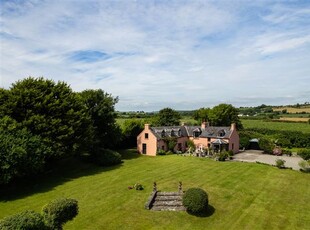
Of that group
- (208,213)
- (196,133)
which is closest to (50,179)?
(208,213)

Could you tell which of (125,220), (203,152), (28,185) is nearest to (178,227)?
(125,220)

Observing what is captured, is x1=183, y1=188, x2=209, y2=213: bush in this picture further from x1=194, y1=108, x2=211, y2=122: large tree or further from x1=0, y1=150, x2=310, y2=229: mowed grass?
x1=194, y1=108, x2=211, y2=122: large tree

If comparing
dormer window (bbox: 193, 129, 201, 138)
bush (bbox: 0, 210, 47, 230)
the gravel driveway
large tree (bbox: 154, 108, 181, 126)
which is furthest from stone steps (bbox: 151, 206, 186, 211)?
large tree (bbox: 154, 108, 181, 126)

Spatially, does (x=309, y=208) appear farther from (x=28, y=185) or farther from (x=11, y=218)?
(x=28, y=185)

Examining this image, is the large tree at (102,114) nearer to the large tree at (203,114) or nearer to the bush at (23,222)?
the bush at (23,222)

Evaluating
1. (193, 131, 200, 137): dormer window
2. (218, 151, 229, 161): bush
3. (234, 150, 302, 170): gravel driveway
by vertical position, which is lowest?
(234, 150, 302, 170): gravel driveway

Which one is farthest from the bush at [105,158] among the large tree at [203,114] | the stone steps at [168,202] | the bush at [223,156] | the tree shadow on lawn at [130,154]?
the large tree at [203,114]

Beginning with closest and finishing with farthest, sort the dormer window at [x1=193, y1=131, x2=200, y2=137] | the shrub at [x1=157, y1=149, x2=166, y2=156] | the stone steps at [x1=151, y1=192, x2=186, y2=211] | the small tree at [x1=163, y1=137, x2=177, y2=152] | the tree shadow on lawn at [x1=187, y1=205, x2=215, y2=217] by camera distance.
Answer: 1. the tree shadow on lawn at [x1=187, y1=205, x2=215, y2=217]
2. the stone steps at [x1=151, y1=192, x2=186, y2=211]
3. the shrub at [x1=157, y1=149, x2=166, y2=156]
4. the small tree at [x1=163, y1=137, x2=177, y2=152]
5. the dormer window at [x1=193, y1=131, x2=200, y2=137]

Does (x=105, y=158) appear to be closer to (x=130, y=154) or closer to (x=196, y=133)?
(x=130, y=154)
